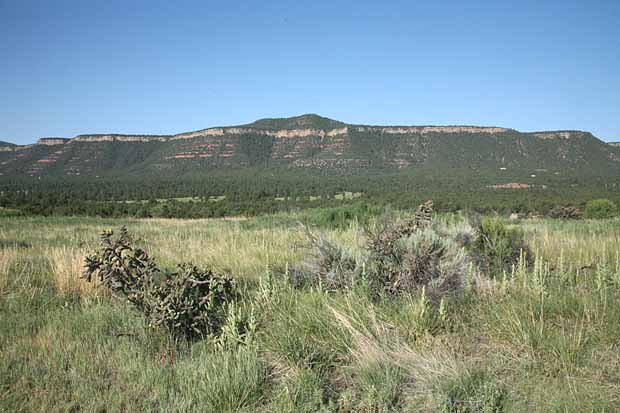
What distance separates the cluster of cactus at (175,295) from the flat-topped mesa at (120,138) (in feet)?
592

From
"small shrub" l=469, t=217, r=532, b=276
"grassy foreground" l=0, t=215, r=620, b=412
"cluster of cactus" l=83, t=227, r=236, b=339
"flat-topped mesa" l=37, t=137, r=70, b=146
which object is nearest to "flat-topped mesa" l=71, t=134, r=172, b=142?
"flat-topped mesa" l=37, t=137, r=70, b=146

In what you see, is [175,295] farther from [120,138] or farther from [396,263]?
[120,138]

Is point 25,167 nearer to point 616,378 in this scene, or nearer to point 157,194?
point 157,194

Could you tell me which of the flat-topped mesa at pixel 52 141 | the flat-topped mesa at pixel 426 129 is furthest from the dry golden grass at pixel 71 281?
the flat-topped mesa at pixel 52 141

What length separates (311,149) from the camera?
145m

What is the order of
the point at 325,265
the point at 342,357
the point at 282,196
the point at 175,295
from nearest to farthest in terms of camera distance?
the point at 342,357, the point at 175,295, the point at 325,265, the point at 282,196

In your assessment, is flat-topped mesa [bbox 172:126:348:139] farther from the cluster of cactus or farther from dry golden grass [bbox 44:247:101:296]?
the cluster of cactus

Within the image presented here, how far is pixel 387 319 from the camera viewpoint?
3525mm

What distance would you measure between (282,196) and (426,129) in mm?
85957

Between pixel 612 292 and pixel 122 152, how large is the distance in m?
176

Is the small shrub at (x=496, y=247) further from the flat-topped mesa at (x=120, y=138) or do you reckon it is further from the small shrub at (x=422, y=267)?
the flat-topped mesa at (x=120, y=138)

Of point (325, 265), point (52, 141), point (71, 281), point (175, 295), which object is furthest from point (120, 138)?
point (175, 295)

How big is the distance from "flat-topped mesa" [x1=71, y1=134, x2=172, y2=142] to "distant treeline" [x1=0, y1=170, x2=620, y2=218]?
63375mm

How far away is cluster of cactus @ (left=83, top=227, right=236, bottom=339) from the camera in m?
3.55
